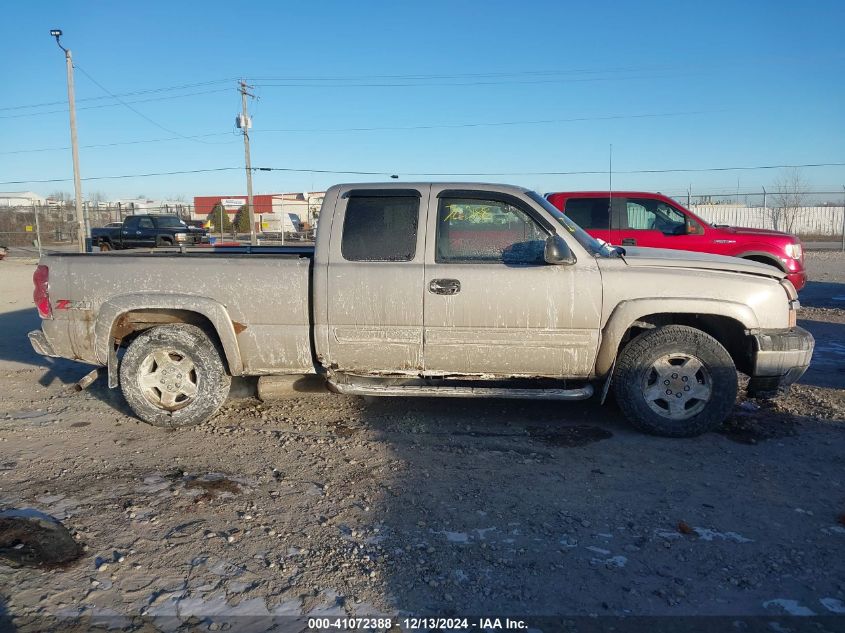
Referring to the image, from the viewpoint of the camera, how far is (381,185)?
5.23m

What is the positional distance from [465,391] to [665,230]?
255 inches

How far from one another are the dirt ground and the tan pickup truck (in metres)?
0.41

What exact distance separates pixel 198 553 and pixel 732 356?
13.8 feet

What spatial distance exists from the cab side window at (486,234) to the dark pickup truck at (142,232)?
19.4m

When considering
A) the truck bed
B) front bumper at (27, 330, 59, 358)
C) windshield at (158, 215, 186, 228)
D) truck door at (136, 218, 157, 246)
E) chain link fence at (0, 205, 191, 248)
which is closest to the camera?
the truck bed

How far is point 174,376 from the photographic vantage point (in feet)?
17.4

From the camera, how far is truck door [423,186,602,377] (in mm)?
4844

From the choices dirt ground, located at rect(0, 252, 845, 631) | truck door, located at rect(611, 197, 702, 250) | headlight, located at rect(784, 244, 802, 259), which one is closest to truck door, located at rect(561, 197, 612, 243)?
truck door, located at rect(611, 197, 702, 250)

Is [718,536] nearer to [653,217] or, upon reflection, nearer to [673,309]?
[673,309]

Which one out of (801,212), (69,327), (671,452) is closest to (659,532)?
(671,452)

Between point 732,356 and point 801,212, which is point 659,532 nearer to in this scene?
point 732,356

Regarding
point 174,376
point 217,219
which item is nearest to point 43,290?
point 174,376

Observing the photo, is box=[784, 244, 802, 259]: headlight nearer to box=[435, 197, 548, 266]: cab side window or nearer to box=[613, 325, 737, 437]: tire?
box=[613, 325, 737, 437]: tire

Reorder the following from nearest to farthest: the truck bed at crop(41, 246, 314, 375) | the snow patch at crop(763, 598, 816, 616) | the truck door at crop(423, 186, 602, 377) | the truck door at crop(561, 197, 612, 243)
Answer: the snow patch at crop(763, 598, 816, 616), the truck door at crop(423, 186, 602, 377), the truck bed at crop(41, 246, 314, 375), the truck door at crop(561, 197, 612, 243)
